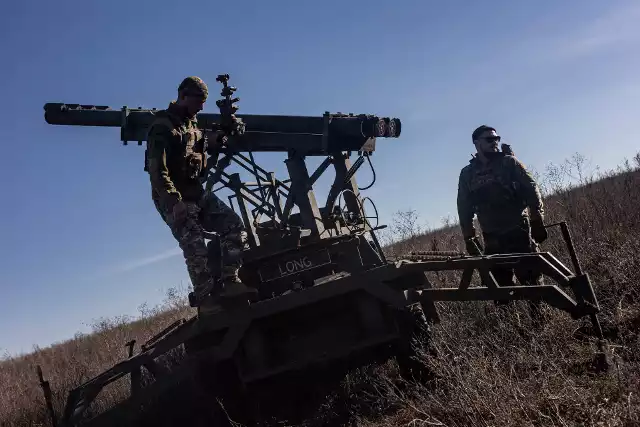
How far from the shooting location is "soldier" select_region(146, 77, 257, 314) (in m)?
5.38

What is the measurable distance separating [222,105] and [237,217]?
134 cm

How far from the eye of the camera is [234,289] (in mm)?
5266

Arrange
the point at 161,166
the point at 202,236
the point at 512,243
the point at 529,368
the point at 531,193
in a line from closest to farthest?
1. the point at 529,368
2. the point at 161,166
3. the point at 202,236
4. the point at 531,193
5. the point at 512,243

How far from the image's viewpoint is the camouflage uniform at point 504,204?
618 centimetres

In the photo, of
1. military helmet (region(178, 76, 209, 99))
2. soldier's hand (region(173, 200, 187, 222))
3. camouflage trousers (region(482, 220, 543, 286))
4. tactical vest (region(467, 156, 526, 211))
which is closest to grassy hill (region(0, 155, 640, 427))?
camouflage trousers (region(482, 220, 543, 286))

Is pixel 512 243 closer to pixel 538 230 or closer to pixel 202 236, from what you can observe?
pixel 538 230

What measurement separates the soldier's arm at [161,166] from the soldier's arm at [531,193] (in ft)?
11.4

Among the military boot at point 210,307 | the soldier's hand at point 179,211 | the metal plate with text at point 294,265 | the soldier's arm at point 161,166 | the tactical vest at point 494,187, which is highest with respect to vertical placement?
the soldier's arm at point 161,166

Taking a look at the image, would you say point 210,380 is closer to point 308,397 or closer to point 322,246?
point 308,397

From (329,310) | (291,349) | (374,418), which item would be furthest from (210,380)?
(374,418)

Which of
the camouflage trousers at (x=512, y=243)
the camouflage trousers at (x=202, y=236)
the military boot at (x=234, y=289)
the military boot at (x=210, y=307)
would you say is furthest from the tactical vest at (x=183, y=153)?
the camouflage trousers at (x=512, y=243)

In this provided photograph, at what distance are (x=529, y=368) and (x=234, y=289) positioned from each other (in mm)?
2528

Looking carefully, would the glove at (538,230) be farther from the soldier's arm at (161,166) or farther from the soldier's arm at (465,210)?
the soldier's arm at (161,166)

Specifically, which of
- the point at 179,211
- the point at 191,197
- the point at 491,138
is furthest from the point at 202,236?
the point at 491,138
